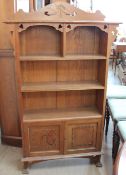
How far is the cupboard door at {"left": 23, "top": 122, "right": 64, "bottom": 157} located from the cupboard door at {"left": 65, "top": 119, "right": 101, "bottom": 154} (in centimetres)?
7

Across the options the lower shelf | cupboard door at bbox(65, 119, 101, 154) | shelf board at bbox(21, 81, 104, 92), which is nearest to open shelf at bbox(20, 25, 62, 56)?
shelf board at bbox(21, 81, 104, 92)

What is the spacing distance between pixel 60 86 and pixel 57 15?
2.00 ft

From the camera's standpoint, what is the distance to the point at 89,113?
213 cm

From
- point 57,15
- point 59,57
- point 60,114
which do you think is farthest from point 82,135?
point 57,15

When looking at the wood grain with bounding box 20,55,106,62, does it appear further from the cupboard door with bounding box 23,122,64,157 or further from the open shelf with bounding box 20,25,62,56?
the cupboard door with bounding box 23,122,64,157

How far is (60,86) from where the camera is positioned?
199cm

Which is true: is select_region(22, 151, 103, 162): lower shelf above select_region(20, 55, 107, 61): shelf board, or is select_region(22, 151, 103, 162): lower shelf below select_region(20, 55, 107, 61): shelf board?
below

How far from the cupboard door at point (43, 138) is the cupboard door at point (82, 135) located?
0.07 meters

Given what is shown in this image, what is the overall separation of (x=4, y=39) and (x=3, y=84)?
19.0 inches

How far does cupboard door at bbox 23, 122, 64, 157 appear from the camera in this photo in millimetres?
2051

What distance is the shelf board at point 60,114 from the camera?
6.69 feet

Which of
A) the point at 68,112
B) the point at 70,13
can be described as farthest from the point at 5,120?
the point at 70,13

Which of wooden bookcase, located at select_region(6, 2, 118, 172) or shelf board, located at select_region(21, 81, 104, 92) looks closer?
wooden bookcase, located at select_region(6, 2, 118, 172)

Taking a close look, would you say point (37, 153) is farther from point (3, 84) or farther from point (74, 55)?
point (74, 55)
